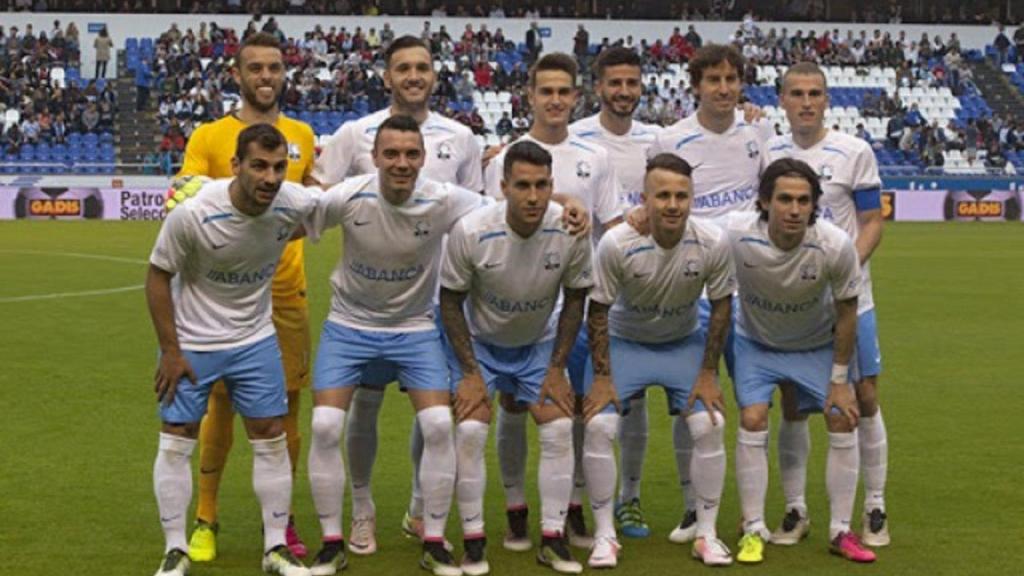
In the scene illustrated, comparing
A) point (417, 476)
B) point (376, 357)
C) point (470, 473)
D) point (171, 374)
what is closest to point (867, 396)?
Answer: point (470, 473)

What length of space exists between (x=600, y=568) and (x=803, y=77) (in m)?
2.73

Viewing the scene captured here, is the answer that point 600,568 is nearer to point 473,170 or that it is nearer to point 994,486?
point 473,170

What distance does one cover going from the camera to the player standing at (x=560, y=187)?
805cm

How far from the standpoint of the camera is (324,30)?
1965 inches

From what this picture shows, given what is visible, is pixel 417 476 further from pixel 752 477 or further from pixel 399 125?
pixel 399 125

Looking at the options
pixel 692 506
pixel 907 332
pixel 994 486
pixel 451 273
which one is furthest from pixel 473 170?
pixel 907 332

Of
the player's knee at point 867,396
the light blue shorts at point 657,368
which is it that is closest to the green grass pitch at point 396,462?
the player's knee at point 867,396

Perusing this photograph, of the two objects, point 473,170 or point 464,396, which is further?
point 473,170

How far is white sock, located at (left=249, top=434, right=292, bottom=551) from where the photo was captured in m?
7.38

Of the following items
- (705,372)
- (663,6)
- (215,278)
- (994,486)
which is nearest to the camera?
(215,278)

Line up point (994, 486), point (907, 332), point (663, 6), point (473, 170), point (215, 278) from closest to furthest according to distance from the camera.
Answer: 1. point (215, 278)
2. point (473, 170)
3. point (994, 486)
4. point (907, 332)
5. point (663, 6)

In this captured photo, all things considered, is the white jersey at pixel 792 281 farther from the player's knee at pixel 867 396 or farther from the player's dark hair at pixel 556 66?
the player's dark hair at pixel 556 66

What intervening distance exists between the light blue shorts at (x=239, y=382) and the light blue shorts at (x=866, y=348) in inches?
116

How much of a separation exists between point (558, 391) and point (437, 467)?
70 centimetres
